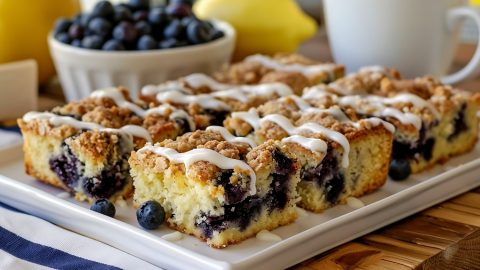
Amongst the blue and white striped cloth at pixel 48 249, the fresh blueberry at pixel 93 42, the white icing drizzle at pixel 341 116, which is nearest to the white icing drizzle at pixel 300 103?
the white icing drizzle at pixel 341 116

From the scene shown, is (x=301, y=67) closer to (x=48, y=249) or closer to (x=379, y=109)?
(x=379, y=109)

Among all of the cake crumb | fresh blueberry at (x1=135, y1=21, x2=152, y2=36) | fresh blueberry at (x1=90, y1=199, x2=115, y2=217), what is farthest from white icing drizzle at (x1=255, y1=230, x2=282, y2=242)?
fresh blueberry at (x1=135, y1=21, x2=152, y2=36)

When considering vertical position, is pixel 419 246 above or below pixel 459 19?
below

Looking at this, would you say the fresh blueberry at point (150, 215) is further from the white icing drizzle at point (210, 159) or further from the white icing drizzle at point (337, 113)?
the white icing drizzle at point (337, 113)

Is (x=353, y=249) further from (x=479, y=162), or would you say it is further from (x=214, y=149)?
(x=479, y=162)

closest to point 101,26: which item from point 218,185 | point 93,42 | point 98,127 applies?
point 93,42

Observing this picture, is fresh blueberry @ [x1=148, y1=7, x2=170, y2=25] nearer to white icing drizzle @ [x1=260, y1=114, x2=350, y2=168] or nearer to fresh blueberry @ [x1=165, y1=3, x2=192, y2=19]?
fresh blueberry @ [x1=165, y1=3, x2=192, y2=19]

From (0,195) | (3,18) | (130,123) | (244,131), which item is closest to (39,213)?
(0,195)
